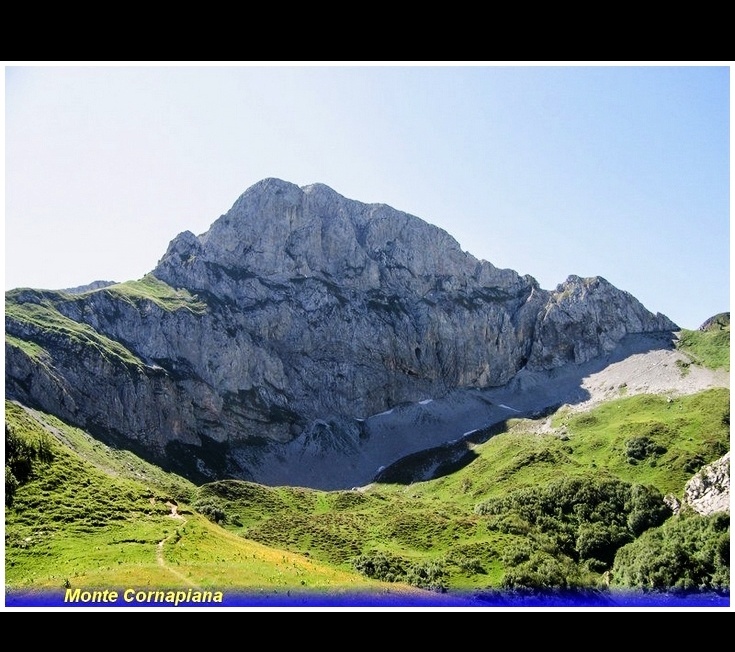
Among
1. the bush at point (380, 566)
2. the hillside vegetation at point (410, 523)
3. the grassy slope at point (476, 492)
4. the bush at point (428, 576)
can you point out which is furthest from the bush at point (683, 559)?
the bush at point (380, 566)

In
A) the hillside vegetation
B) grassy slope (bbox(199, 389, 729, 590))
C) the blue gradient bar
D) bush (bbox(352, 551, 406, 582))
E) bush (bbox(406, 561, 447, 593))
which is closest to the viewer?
the blue gradient bar

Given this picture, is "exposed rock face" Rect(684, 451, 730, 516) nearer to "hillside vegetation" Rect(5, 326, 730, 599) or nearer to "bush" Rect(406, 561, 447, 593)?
"hillside vegetation" Rect(5, 326, 730, 599)

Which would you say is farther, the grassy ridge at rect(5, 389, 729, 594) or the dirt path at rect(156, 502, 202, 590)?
the grassy ridge at rect(5, 389, 729, 594)

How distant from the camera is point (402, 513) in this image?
103 metres

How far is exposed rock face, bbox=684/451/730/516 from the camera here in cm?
8050

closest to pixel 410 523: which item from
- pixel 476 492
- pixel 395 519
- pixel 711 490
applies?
pixel 395 519

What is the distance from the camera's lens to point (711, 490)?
84.5 metres

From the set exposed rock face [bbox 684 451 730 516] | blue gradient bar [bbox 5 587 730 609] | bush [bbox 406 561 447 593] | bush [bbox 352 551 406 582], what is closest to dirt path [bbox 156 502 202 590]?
blue gradient bar [bbox 5 587 730 609]

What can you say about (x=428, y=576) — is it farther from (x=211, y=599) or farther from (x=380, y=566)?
(x=211, y=599)

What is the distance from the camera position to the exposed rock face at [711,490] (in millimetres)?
80500

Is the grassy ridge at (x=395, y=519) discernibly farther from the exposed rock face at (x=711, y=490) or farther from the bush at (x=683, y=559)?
the exposed rock face at (x=711, y=490)

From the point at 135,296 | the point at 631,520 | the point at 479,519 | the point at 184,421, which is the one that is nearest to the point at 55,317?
the point at 135,296

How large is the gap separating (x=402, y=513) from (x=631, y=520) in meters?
39.5
